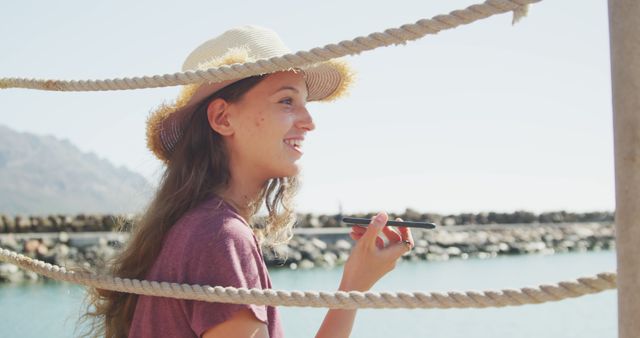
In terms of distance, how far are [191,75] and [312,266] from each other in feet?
43.3

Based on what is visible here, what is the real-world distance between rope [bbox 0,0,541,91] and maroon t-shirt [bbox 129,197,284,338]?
28 cm

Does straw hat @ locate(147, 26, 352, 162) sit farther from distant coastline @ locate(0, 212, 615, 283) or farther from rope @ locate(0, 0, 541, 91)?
distant coastline @ locate(0, 212, 615, 283)

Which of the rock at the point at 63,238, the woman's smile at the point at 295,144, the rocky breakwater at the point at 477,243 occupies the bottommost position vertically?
the rocky breakwater at the point at 477,243

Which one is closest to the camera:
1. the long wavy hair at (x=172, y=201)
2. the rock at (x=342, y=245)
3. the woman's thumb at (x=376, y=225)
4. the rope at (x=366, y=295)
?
the rope at (x=366, y=295)

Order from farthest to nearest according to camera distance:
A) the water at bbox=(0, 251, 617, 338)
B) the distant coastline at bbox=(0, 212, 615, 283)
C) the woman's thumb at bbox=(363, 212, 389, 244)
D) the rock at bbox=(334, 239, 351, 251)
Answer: the rock at bbox=(334, 239, 351, 251) < the distant coastline at bbox=(0, 212, 615, 283) < the water at bbox=(0, 251, 617, 338) < the woman's thumb at bbox=(363, 212, 389, 244)

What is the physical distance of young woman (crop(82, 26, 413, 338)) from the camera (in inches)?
60.6

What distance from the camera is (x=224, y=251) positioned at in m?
1.53

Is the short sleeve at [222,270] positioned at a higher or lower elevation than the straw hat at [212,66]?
lower

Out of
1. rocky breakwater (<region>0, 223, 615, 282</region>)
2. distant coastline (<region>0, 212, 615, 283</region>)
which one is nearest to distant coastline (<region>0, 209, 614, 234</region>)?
distant coastline (<region>0, 212, 615, 283</region>)

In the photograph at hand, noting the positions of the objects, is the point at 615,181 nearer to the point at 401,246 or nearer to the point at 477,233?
the point at 401,246

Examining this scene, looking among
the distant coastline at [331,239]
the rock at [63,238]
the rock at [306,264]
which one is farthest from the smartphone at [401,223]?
the rock at [63,238]

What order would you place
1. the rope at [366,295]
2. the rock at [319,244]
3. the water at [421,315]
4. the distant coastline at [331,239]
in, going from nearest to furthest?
the rope at [366,295]
the water at [421,315]
the distant coastline at [331,239]
the rock at [319,244]

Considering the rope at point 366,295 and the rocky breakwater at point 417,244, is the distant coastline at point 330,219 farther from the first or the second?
the rope at point 366,295

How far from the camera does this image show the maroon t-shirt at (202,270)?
1.51 metres
